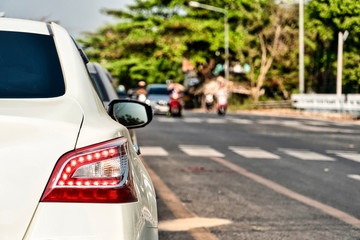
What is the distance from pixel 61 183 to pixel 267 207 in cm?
530

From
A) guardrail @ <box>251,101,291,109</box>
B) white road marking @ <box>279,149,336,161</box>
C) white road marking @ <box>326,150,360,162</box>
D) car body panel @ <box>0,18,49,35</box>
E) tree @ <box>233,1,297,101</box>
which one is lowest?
guardrail @ <box>251,101,291,109</box>

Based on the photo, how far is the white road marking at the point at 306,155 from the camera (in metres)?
13.1

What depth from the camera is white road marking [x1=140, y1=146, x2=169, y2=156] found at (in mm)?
13287

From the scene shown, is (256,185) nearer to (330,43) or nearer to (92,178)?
(92,178)

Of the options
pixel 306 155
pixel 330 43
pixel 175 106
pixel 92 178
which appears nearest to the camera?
pixel 92 178

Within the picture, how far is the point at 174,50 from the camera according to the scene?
58000 millimetres

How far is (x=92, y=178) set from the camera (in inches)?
97.1

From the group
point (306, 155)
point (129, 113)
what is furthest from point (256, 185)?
point (129, 113)

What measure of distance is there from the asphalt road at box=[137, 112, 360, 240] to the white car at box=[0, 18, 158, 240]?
10.6 feet

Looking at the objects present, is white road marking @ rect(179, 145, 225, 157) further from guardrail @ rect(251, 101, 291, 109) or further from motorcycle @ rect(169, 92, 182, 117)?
guardrail @ rect(251, 101, 291, 109)

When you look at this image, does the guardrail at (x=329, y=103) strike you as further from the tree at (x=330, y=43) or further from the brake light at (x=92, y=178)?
the brake light at (x=92, y=178)

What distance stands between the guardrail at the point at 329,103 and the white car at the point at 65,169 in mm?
27437

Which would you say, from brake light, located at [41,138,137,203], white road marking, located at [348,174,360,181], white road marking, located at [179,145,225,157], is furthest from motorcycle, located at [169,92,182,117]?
brake light, located at [41,138,137,203]

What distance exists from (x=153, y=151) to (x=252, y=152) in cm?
195
